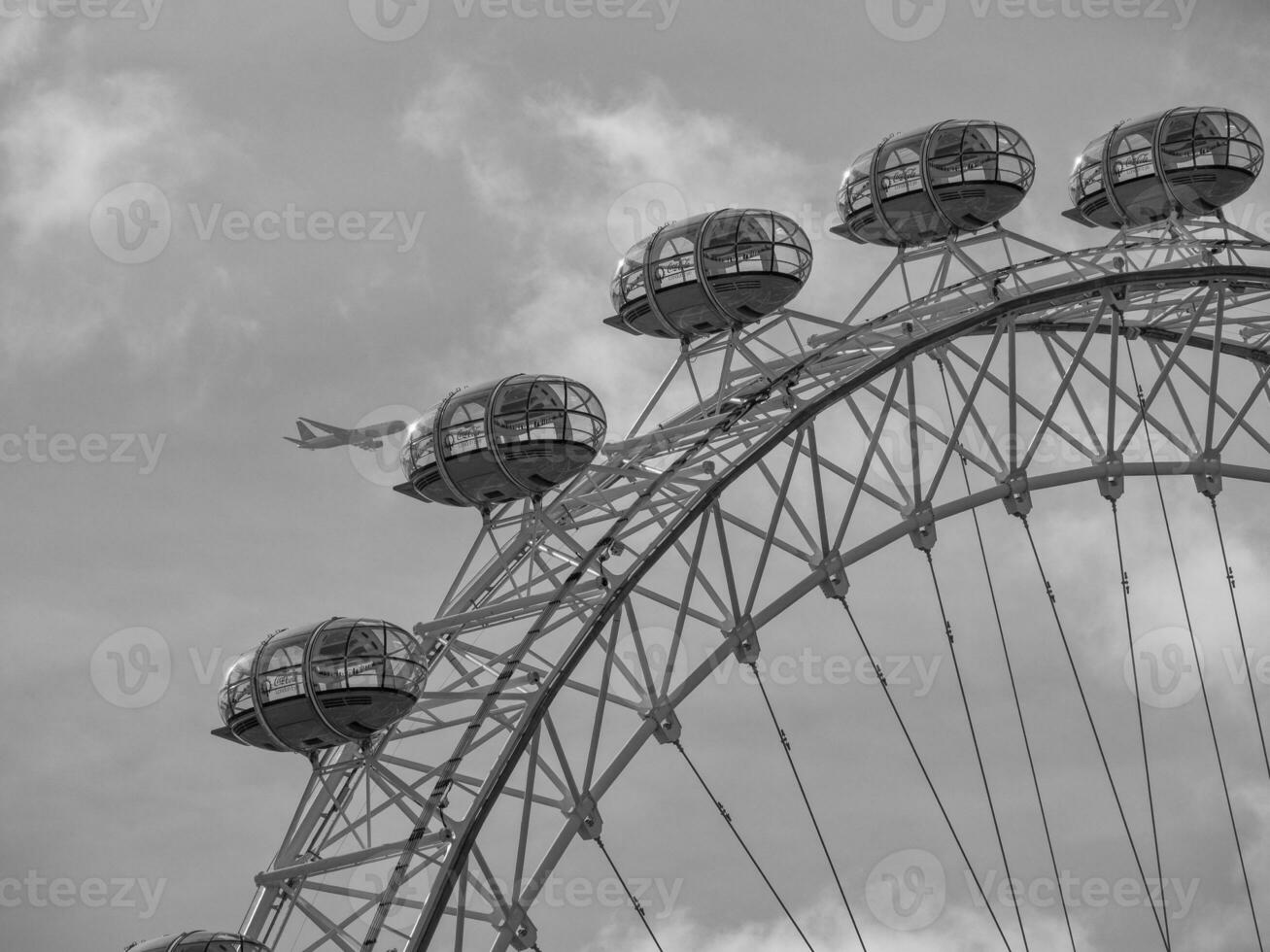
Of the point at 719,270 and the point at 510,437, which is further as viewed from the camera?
the point at 719,270

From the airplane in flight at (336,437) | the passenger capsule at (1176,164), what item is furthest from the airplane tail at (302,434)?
the passenger capsule at (1176,164)

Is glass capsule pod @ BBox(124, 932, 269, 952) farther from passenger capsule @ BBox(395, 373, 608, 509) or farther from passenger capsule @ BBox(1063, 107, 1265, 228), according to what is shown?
passenger capsule @ BBox(1063, 107, 1265, 228)

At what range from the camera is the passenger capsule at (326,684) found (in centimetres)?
3114

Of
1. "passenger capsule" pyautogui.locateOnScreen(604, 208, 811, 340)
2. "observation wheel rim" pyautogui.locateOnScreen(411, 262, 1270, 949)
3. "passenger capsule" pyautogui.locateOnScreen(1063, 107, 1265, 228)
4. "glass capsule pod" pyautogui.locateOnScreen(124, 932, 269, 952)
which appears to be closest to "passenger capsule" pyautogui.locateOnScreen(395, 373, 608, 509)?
"observation wheel rim" pyautogui.locateOnScreen(411, 262, 1270, 949)

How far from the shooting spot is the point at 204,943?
30094mm

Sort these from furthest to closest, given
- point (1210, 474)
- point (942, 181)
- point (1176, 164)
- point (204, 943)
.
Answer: point (1210, 474) < point (1176, 164) < point (942, 181) < point (204, 943)

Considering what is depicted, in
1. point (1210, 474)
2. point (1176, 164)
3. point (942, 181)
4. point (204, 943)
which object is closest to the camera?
point (204, 943)

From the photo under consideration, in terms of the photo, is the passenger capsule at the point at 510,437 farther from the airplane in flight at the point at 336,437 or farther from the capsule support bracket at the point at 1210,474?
the capsule support bracket at the point at 1210,474

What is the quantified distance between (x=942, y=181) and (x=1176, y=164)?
5954 mm

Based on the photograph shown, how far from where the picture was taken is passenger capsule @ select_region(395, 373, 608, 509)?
32.8 meters

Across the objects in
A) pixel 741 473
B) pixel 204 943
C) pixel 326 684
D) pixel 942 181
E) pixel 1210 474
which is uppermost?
pixel 942 181

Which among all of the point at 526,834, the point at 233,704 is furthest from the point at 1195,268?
the point at 233,704

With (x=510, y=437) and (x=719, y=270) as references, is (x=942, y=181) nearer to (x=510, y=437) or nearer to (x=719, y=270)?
(x=719, y=270)

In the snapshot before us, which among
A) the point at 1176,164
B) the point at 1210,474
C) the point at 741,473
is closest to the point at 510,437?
the point at 741,473
